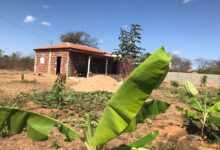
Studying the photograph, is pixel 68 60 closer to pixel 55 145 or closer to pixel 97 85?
pixel 97 85

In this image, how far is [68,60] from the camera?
2628cm

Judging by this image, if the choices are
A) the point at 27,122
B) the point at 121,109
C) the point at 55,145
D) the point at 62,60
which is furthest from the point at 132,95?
the point at 62,60

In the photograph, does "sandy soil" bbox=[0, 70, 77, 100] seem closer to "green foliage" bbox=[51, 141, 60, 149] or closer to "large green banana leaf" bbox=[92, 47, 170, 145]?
"green foliage" bbox=[51, 141, 60, 149]

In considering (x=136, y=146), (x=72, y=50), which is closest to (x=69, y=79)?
(x=72, y=50)

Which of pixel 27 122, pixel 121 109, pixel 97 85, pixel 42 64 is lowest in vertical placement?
pixel 97 85

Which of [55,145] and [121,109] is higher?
[121,109]

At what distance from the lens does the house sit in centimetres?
2658

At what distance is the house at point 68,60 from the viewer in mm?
26578

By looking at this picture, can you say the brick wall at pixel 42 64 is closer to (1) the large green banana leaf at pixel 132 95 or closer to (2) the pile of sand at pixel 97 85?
(2) the pile of sand at pixel 97 85

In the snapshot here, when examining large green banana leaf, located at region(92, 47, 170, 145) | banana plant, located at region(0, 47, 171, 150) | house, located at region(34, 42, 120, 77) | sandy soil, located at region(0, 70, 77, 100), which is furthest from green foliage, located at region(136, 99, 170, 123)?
house, located at region(34, 42, 120, 77)

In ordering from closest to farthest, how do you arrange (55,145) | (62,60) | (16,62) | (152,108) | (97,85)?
(152,108) → (55,145) → (97,85) → (62,60) → (16,62)

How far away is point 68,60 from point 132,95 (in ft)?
78.4

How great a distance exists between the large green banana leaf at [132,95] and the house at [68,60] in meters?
23.1

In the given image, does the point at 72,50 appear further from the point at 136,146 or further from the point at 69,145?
the point at 136,146
